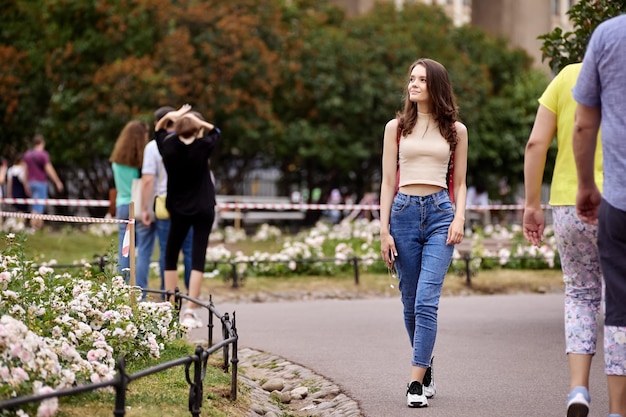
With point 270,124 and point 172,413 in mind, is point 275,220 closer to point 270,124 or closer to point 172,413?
A: point 270,124

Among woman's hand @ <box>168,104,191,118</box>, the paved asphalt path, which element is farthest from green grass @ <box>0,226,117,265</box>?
woman's hand @ <box>168,104,191,118</box>

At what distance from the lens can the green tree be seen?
398 inches

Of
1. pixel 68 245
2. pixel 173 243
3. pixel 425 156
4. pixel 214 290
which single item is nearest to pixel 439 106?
pixel 425 156

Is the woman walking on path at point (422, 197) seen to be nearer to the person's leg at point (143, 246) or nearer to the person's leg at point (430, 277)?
the person's leg at point (430, 277)

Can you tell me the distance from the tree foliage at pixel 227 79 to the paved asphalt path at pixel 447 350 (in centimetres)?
1422

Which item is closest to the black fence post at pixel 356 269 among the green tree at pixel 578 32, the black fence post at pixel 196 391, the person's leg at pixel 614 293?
the green tree at pixel 578 32

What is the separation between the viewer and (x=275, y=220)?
124 ft

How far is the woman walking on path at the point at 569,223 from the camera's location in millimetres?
5516

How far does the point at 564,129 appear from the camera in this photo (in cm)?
564

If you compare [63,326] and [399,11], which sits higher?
[399,11]

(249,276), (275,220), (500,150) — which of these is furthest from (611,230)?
(500,150)

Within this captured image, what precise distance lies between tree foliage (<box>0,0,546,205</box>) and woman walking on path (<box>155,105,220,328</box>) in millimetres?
16862

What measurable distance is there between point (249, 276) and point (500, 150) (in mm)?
26560

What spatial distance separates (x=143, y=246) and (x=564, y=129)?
7.09m
